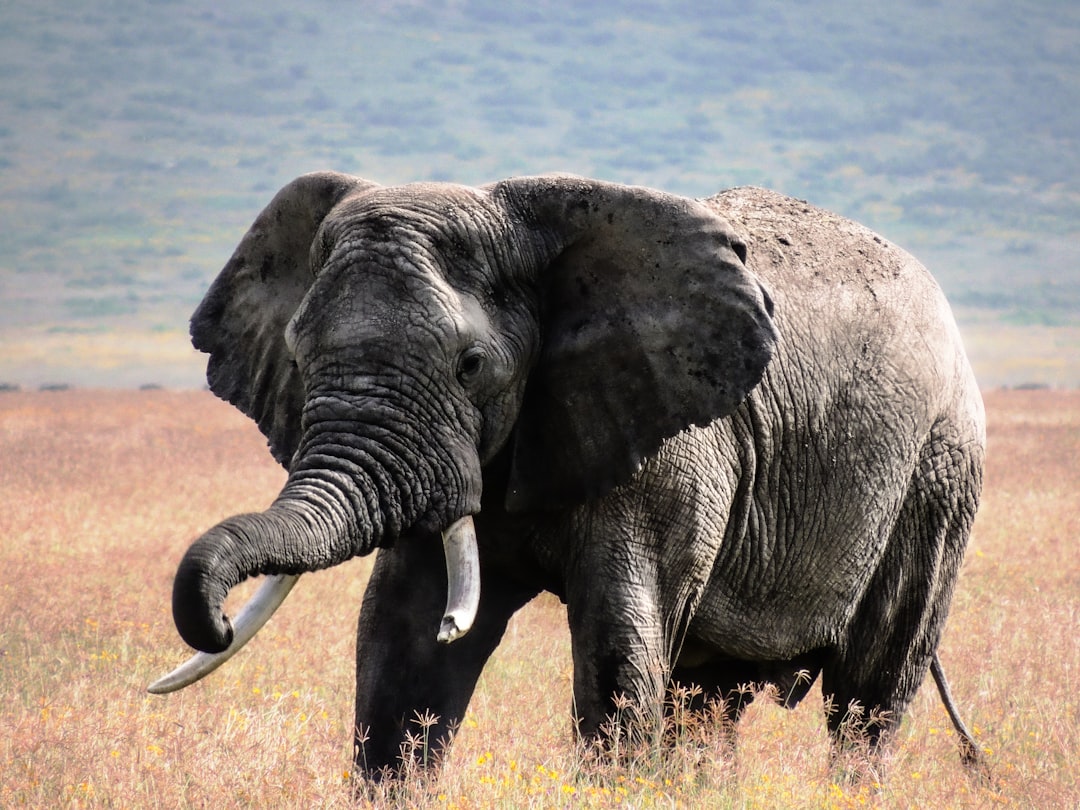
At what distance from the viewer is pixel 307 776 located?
619 centimetres

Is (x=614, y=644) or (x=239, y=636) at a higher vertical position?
(x=239, y=636)

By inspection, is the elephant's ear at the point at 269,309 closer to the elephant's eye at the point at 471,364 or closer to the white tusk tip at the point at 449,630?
the elephant's eye at the point at 471,364

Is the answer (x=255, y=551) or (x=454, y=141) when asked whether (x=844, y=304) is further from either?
(x=454, y=141)

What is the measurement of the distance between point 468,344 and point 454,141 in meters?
149

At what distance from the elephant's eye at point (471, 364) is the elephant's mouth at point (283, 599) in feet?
1.47

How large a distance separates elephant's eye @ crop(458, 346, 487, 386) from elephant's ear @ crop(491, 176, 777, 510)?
0.40 meters

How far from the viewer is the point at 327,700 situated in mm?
8477

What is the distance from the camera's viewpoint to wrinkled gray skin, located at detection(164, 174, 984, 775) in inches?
209

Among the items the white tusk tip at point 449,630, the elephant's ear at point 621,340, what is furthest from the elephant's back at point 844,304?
the white tusk tip at point 449,630

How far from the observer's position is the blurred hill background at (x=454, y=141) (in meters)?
118

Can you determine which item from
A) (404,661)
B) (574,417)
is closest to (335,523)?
(574,417)

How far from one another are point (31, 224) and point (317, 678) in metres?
129

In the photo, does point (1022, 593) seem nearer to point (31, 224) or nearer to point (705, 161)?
point (31, 224)

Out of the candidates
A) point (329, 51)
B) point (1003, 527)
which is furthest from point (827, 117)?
point (1003, 527)
